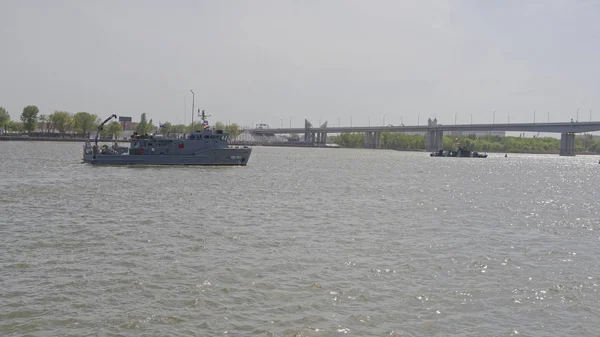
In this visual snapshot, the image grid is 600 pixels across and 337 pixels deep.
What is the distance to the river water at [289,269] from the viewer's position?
535 inches

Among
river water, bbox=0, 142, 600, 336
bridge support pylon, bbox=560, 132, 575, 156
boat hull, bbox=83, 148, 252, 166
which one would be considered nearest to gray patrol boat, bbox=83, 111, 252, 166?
boat hull, bbox=83, 148, 252, 166

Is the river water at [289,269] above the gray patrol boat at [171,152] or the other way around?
the other way around

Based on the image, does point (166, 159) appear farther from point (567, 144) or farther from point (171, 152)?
point (567, 144)

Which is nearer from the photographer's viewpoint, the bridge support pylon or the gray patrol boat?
the gray patrol boat

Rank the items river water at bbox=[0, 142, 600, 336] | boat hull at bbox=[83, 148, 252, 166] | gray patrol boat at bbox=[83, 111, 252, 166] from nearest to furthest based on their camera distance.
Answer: river water at bbox=[0, 142, 600, 336] < boat hull at bbox=[83, 148, 252, 166] < gray patrol boat at bbox=[83, 111, 252, 166]

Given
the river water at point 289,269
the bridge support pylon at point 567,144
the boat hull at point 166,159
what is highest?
the bridge support pylon at point 567,144

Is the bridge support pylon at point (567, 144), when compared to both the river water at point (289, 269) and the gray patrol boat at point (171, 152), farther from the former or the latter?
the river water at point (289, 269)

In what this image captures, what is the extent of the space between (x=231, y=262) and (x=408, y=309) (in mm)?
6806

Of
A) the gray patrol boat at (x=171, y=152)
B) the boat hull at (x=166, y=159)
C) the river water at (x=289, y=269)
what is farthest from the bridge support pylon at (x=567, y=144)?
the river water at (x=289, y=269)

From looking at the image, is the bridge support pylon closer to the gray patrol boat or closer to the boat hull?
the boat hull

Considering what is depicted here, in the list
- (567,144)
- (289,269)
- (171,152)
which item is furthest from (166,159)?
(567,144)

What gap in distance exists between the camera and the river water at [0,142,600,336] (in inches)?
535

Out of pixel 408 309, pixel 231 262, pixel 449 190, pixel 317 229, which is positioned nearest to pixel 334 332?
pixel 408 309

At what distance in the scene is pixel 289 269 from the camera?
1853cm
